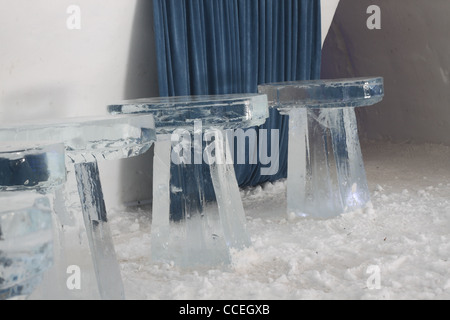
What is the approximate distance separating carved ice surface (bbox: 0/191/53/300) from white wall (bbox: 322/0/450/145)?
281 centimetres

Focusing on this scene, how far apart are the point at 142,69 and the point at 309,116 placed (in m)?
0.70

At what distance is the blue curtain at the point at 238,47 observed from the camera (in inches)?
97.7

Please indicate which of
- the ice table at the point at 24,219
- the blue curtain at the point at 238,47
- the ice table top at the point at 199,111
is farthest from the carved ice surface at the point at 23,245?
the blue curtain at the point at 238,47

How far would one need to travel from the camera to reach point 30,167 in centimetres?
115

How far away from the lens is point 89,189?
1522 millimetres

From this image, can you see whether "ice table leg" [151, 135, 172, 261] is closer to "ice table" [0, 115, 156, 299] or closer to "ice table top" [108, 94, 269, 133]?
"ice table top" [108, 94, 269, 133]

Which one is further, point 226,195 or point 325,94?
point 325,94

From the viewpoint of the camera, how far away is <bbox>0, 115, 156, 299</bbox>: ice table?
138 cm

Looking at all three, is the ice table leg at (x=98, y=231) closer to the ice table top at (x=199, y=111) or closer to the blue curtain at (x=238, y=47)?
the ice table top at (x=199, y=111)

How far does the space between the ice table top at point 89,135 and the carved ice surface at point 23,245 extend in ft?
1.00

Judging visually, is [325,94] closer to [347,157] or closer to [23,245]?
[347,157]

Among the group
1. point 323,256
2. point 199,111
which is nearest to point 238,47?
point 199,111

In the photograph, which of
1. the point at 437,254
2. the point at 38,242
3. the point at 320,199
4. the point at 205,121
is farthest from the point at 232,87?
the point at 38,242

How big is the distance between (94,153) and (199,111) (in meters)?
0.40
